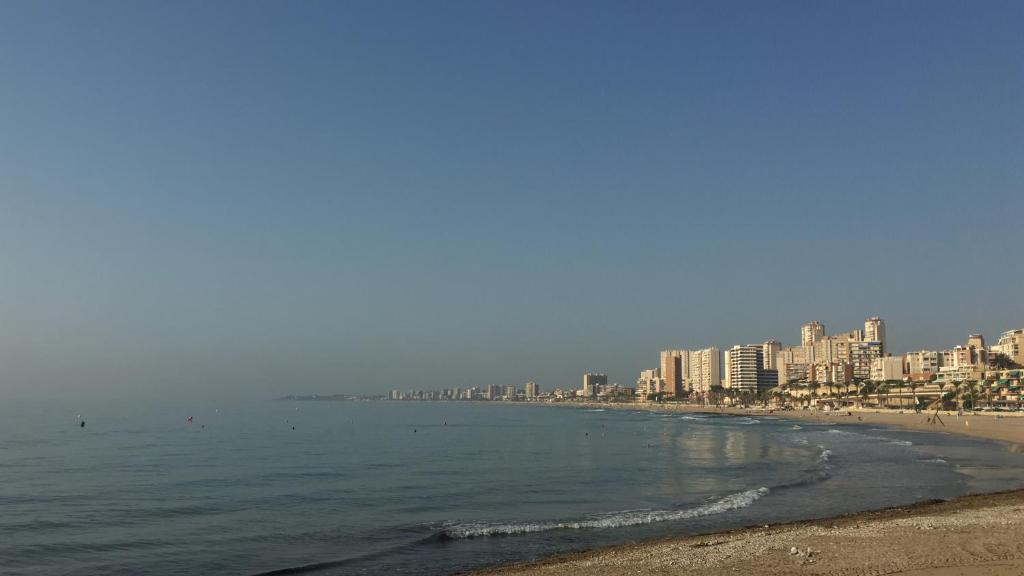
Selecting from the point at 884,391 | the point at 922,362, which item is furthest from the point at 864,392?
the point at 922,362

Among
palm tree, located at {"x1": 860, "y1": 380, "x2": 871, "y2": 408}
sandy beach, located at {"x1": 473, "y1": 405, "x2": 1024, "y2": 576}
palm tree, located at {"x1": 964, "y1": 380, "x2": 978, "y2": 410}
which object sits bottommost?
palm tree, located at {"x1": 860, "y1": 380, "x2": 871, "y2": 408}

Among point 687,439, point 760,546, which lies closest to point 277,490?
point 760,546

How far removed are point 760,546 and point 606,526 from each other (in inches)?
274

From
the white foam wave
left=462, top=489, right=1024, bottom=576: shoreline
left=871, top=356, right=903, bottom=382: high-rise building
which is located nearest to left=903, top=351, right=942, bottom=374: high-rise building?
left=871, top=356, right=903, bottom=382: high-rise building

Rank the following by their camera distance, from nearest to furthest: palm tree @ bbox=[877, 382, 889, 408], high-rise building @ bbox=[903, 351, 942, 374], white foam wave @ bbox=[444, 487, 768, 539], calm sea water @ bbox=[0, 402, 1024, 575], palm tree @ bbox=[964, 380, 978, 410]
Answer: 1. calm sea water @ bbox=[0, 402, 1024, 575]
2. white foam wave @ bbox=[444, 487, 768, 539]
3. palm tree @ bbox=[964, 380, 978, 410]
4. palm tree @ bbox=[877, 382, 889, 408]
5. high-rise building @ bbox=[903, 351, 942, 374]

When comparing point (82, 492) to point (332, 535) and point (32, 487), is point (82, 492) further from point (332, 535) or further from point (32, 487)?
point (332, 535)

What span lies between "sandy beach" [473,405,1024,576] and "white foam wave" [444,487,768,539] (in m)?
3.85

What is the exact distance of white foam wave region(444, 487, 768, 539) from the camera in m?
22.6

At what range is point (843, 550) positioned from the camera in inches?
634

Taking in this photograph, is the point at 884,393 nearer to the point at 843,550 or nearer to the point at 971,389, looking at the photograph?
the point at 971,389

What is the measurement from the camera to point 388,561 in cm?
1928

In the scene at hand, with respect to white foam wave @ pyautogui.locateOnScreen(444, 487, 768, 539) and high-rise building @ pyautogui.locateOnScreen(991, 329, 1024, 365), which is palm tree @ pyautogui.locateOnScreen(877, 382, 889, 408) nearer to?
high-rise building @ pyautogui.locateOnScreen(991, 329, 1024, 365)

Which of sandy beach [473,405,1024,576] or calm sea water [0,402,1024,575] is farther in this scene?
calm sea water [0,402,1024,575]

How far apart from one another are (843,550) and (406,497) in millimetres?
19286
